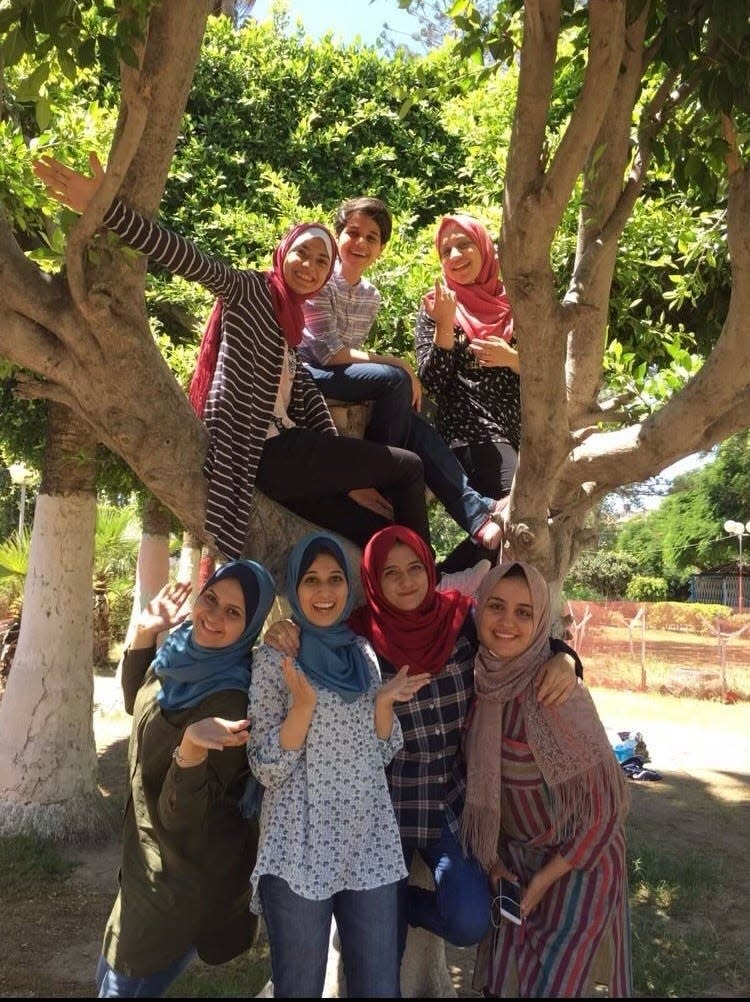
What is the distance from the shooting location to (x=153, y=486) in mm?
3686

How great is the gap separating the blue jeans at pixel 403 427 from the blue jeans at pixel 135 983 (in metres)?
1.90

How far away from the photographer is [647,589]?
3312cm

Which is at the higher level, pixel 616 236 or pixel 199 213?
pixel 199 213

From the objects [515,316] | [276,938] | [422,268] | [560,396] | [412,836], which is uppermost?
[422,268]

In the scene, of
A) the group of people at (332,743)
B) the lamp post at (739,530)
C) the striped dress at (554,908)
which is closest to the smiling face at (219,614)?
the group of people at (332,743)

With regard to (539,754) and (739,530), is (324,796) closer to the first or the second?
(539,754)

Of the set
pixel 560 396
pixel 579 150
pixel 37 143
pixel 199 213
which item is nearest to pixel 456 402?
pixel 560 396

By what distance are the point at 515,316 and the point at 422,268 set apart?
2726mm

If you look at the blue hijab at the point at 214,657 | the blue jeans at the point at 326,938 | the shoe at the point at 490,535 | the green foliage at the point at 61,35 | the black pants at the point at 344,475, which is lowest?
the blue jeans at the point at 326,938

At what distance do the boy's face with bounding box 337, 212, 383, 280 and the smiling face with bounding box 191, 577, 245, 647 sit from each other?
5.51 feet

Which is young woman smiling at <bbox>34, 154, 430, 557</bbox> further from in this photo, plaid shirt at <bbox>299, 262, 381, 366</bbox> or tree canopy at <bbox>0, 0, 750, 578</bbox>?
plaid shirt at <bbox>299, 262, 381, 366</bbox>

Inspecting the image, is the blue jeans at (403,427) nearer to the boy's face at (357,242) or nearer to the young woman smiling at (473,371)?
the young woman smiling at (473,371)

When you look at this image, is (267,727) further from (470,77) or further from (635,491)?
(635,491)

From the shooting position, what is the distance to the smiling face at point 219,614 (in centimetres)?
296
